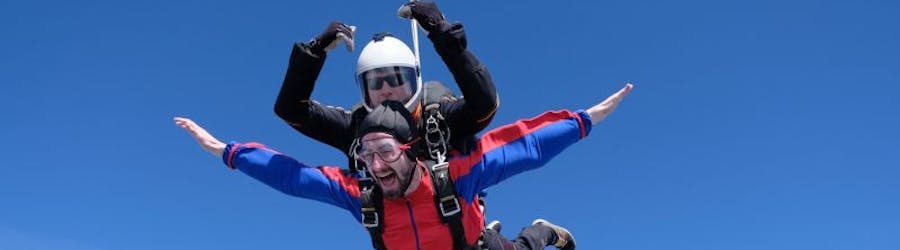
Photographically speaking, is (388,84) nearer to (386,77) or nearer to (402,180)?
(386,77)

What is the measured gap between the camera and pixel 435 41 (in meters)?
5.46

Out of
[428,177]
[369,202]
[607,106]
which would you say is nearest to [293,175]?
[369,202]

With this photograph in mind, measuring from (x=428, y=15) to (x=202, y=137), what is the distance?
6.52ft

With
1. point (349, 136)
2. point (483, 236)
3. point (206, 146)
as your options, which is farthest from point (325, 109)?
point (483, 236)

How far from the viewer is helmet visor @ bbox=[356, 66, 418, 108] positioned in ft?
19.4

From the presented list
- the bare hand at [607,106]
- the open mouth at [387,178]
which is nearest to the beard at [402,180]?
the open mouth at [387,178]

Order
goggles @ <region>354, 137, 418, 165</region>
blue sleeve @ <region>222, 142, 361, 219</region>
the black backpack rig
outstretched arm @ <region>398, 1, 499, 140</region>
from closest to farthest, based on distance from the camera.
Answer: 1. outstretched arm @ <region>398, 1, 499, 140</region>
2. goggles @ <region>354, 137, 418, 165</region>
3. the black backpack rig
4. blue sleeve @ <region>222, 142, 361, 219</region>

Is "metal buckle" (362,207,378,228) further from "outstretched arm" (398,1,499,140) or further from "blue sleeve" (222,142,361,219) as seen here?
"outstretched arm" (398,1,499,140)

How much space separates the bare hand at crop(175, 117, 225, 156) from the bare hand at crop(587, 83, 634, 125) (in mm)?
2514

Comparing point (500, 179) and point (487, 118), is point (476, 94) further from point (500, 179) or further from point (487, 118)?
point (500, 179)

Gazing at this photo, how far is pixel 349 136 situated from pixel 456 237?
1.00 m

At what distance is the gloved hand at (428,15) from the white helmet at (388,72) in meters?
0.47

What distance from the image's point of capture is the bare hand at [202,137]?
6.33m

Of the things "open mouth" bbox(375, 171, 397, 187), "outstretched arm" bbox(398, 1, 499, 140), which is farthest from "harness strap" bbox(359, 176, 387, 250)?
"outstretched arm" bbox(398, 1, 499, 140)
